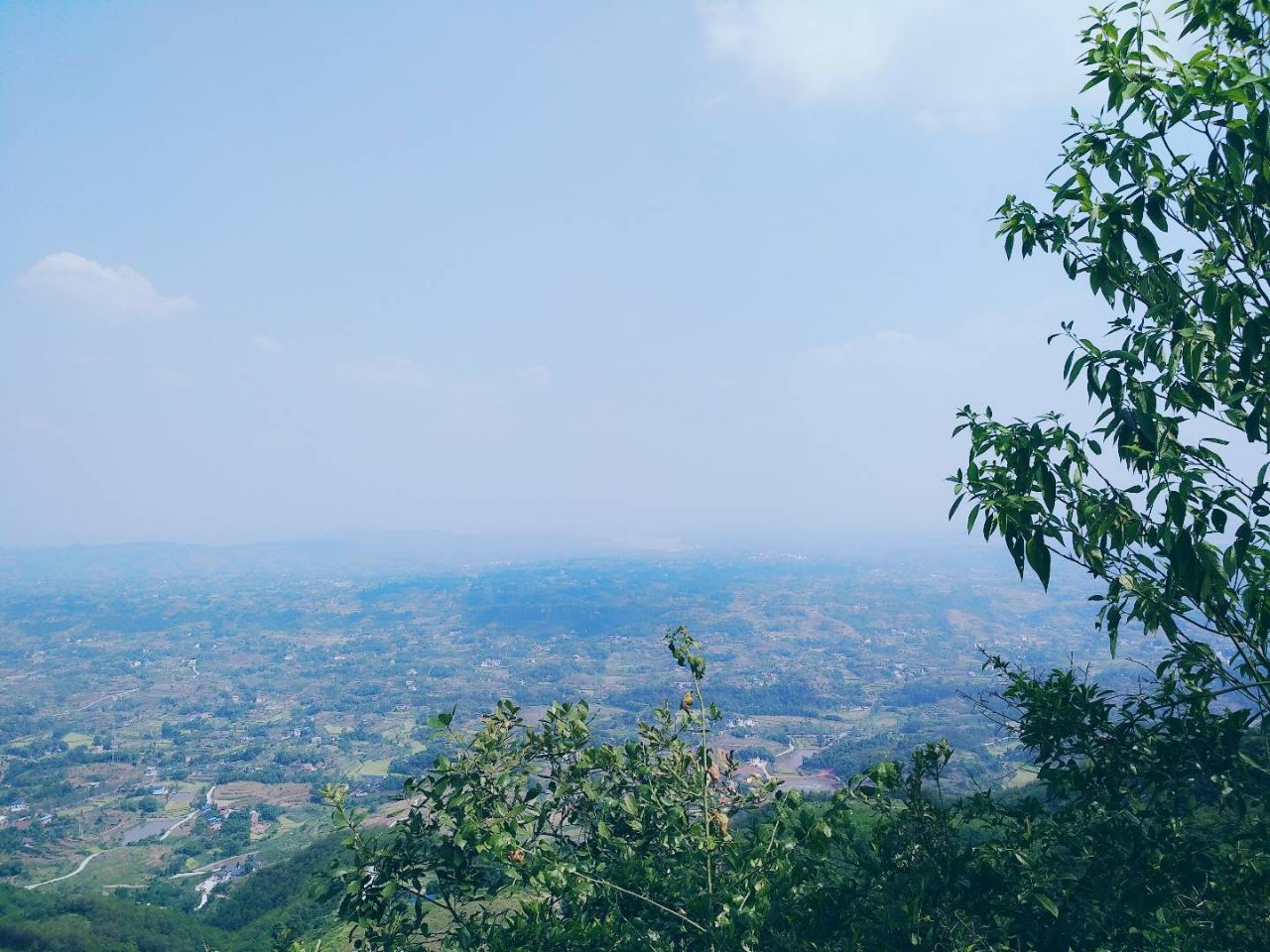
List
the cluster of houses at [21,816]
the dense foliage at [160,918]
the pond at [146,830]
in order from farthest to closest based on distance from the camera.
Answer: the cluster of houses at [21,816] → the pond at [146,830] → the dense foliage at [160,918]

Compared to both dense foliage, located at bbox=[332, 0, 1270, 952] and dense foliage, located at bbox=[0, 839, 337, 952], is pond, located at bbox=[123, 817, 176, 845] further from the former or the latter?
dense foliage, located at bbox=[332, 0, 1270, 952]

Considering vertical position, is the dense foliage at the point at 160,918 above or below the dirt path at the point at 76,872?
above

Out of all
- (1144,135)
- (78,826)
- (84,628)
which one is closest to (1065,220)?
(1144,135)

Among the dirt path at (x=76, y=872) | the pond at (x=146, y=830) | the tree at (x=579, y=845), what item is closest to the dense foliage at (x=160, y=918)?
the dirt path at (x=76, y=872)

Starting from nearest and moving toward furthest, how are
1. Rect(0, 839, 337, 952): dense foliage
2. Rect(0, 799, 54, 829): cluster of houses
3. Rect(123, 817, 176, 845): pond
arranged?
Rect(0, 839, 337, 952): dense foliage < Rect(123, 817, 176, 845): pond < Rect(0, 799, 54, 829): cluster of houses

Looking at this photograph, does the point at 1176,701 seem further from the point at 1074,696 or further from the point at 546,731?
the point at 546,731

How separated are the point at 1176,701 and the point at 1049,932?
1.19 m

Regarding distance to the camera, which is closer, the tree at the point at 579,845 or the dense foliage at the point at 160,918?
the tree at the point at 579,845

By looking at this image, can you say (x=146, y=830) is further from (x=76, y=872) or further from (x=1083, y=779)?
(x=1083, y=779)

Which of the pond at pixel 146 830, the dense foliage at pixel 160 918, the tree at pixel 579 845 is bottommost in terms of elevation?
the pond at pixel 146 830

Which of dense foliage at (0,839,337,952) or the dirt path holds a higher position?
dense foliage at (0,839,337,952)

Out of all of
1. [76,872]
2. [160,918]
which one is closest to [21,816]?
[76,872]

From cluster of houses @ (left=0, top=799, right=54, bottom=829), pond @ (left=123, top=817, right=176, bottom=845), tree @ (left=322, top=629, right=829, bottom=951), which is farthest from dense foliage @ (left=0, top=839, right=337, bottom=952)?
tree @ (left=322, top=629, right=829, bottom=951)

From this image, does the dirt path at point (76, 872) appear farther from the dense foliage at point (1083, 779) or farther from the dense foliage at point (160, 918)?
the dense foliage at point (1083, 779)
